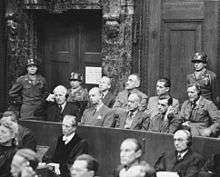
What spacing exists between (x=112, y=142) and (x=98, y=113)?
0.68 metres

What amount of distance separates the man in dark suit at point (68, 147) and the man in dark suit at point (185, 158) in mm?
1413

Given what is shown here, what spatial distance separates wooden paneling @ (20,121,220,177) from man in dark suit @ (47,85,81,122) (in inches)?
19.6

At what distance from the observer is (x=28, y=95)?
11.8 meters

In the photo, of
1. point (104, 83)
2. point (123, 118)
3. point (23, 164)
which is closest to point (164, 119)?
point (123, 118)

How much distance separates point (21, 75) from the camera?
12664 mm

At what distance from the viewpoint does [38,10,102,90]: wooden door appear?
1261 centimetres

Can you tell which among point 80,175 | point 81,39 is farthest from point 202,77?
point 80,175

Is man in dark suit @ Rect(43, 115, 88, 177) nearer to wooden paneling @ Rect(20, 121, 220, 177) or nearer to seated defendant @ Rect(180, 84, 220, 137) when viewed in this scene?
wooden paneling @ Rect(20, 121, 220, 177)

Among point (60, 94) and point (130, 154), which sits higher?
point (60, 94)

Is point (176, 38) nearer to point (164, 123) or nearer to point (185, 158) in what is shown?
point (164, 123)

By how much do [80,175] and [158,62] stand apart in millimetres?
5280

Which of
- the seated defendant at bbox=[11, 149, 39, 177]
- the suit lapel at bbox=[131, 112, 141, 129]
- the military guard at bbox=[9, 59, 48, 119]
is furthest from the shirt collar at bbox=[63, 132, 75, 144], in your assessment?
the military guard at bbox=[9, 59, 48, 119]

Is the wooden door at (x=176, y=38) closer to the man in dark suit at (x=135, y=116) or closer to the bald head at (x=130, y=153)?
the man in dark suit at (x=135, y=116)

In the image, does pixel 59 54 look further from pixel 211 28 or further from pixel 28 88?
pixel 211 28
